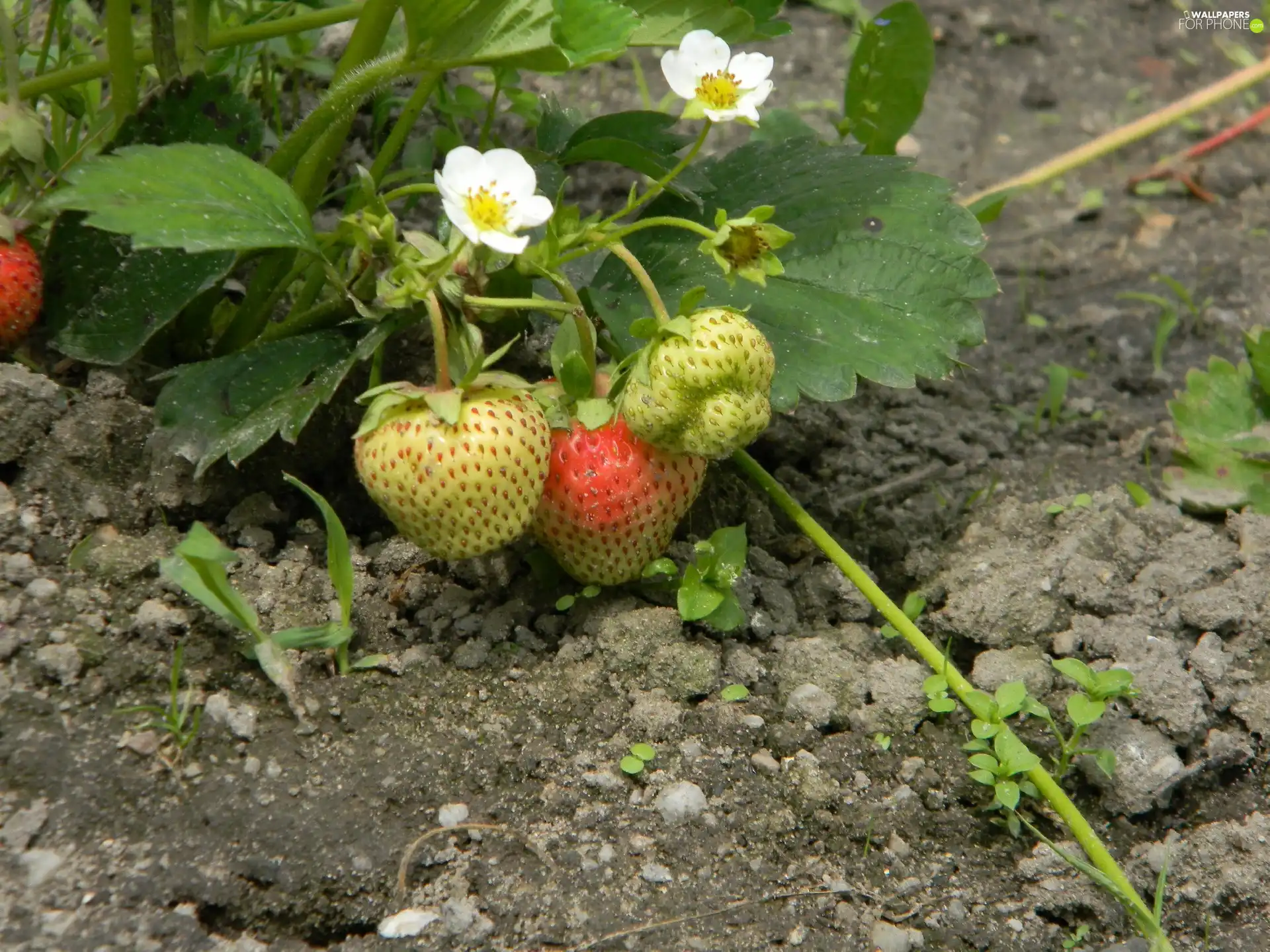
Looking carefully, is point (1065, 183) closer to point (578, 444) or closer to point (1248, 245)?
point (1248, 245)

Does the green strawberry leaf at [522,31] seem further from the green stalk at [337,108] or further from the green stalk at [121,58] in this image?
the green stalk at [121,58]

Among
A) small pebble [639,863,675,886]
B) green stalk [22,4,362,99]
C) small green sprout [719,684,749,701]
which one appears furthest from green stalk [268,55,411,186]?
small pebble [639,863,675,886]

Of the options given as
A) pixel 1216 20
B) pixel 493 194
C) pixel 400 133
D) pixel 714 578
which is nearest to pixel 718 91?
pixel 493 194

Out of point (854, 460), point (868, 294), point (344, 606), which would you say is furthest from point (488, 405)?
point (854, 460)

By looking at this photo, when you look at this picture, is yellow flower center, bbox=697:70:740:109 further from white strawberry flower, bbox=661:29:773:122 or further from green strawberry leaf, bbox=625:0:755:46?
green strawberry leaf, bbox=625:0:755:46

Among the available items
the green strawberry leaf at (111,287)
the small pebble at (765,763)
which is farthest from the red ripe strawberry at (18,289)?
the small pebble at (765,763)

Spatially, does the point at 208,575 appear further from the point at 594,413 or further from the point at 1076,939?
the point at 1076,939

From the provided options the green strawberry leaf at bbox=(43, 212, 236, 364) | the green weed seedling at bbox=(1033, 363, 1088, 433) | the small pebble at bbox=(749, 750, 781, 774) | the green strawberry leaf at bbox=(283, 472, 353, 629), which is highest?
the green strawberry leaf at bbox=(43, 212, 236, 364)
